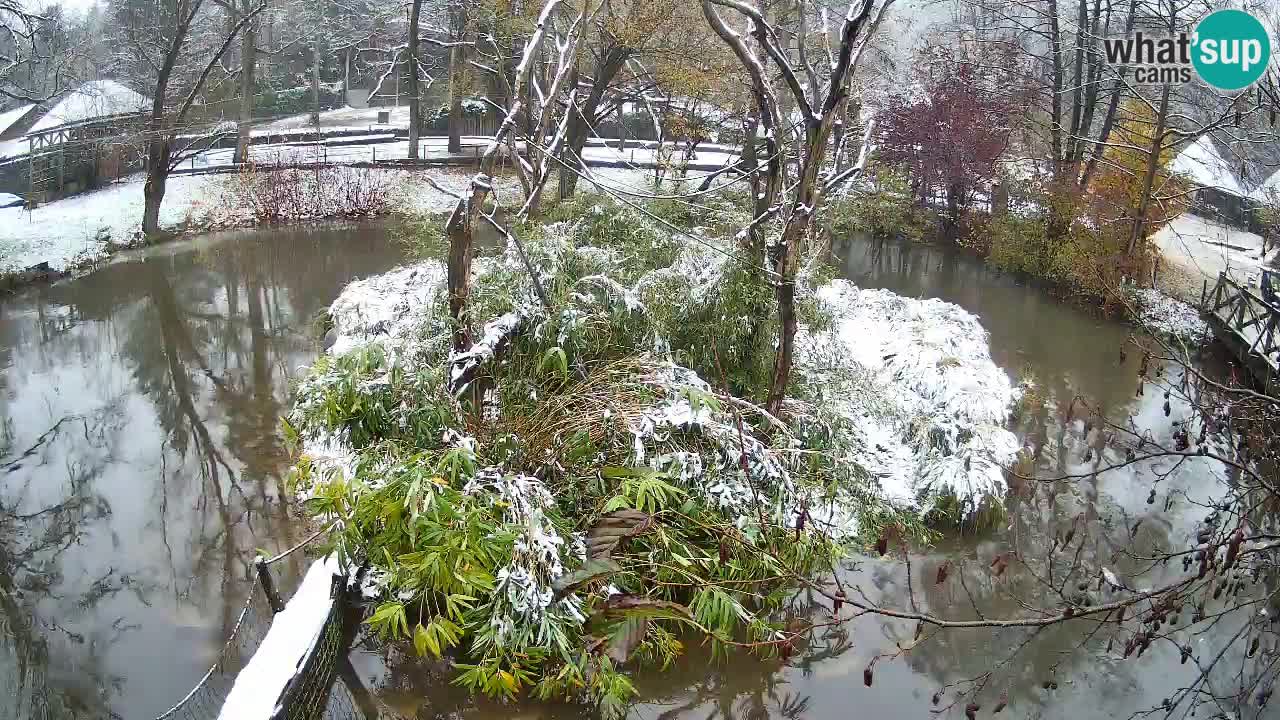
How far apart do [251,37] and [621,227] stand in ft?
53.2

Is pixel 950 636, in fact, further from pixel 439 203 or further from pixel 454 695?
pixel 439 203

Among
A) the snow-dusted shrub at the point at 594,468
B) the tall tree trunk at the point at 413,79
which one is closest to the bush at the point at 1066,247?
the snow-dusted shrub at the point at 594,468

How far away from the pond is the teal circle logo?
383cm

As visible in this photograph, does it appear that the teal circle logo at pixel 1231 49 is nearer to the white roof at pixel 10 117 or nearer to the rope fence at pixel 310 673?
the rope fence at pixel 310 673

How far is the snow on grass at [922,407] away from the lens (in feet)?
27.5

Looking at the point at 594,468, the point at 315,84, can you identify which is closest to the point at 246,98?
the point at 315,84

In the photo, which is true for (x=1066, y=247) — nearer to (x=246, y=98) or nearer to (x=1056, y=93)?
(x=1056, y=93)

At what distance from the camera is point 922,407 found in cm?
936

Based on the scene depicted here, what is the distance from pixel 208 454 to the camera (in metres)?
9.96

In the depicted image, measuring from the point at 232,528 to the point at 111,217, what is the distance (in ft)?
39.7

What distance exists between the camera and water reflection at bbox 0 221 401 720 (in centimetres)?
688

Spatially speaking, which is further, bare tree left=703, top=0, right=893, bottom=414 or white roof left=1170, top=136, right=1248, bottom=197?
white roof left=1170, top=136, right=1248, bottom=197

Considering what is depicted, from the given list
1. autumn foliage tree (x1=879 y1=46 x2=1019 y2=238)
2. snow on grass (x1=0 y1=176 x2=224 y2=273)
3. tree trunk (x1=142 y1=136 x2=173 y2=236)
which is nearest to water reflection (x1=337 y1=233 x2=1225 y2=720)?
autumn foliage tree (x1=879 y1=46 x2=1019 y2=238)

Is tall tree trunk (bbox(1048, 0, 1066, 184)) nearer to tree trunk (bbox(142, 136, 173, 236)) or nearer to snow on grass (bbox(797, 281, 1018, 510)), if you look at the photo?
snow on grass (bbox(797, 281, 1018, 510))
